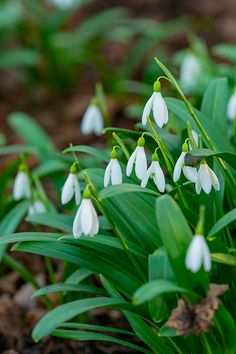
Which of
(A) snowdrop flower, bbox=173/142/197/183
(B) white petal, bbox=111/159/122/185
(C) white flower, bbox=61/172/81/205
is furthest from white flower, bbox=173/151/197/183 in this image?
(C) white flower, bbox=61/172/81/205

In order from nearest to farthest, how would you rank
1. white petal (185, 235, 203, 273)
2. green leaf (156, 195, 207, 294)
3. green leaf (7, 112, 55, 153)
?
white petal (185, 235, 203, 273), green leaf (156, 195, 207, 294), green leaf (7, 112, 55, 153)

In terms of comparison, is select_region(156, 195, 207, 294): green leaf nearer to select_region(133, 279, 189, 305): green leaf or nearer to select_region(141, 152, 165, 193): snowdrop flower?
select_region(133, 279, 189, 305): green leaf

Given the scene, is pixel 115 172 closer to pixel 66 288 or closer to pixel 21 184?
pixel 66 288

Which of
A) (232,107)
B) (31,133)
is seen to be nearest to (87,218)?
(232,107)

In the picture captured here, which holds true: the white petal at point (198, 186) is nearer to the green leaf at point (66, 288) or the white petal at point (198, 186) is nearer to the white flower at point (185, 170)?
the white flower at point (185, 170)

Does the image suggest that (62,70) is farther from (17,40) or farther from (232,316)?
(232,316)

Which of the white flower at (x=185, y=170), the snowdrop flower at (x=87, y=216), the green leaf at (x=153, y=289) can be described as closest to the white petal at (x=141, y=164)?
the white flower at (x=185, y=170)
